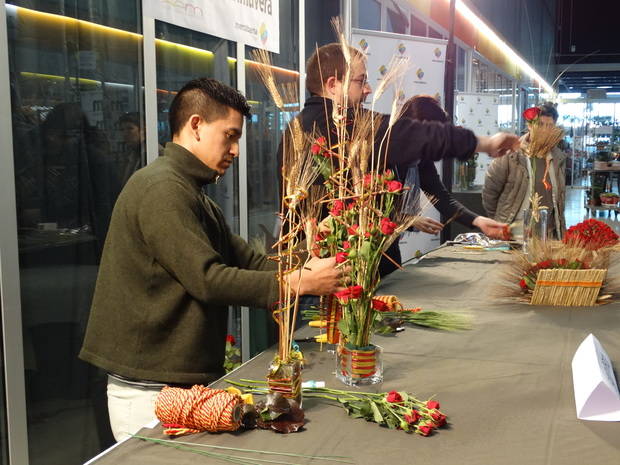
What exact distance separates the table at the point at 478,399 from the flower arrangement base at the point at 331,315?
0.16 ft

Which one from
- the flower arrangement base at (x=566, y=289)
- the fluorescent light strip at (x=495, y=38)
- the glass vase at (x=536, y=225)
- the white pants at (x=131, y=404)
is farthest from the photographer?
the fluorescent light strip at (x=495, y=38)

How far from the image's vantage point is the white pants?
5.23 ft

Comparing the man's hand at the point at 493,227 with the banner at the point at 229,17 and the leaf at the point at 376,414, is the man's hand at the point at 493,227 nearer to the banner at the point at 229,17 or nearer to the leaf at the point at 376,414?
the banner at the point at 229,17

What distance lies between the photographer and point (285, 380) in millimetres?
1274

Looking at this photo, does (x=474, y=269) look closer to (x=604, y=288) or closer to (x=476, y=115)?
(x=604, y=288)

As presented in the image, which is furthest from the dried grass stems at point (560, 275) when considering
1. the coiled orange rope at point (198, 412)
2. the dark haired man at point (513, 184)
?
the dark haired man at point (513, 184)

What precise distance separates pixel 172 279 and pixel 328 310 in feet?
1.25

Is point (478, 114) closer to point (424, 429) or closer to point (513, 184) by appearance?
point (513, 184)

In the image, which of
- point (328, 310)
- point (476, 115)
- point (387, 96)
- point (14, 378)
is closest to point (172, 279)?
point (328, 310)

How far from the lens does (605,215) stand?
516 inches

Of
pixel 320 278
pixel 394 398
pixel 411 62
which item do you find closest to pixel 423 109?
pixel 411 62

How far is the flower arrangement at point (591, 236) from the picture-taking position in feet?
8.43

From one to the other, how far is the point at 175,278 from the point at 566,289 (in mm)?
1333

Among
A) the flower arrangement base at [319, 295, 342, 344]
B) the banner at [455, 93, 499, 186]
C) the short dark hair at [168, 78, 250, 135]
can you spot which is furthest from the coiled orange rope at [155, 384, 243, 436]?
the banner at [455, 93, 499, 186]
